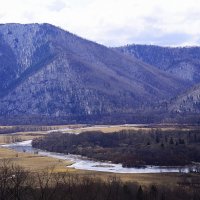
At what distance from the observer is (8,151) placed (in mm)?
178125

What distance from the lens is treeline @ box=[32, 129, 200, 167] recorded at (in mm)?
150000

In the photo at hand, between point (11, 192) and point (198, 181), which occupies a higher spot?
point (11, 192)

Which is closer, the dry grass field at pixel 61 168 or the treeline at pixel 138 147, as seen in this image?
the dry grass field at pixel 61 168

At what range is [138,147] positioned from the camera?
167000 mm

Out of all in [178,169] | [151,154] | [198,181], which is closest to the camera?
[198,181]

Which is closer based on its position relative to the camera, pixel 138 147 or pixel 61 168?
pixel 61 168

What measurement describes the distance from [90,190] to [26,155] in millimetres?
88934

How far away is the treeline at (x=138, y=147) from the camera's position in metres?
150

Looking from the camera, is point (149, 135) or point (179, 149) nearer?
point (179, 149)

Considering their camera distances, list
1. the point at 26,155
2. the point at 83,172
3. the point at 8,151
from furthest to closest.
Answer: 1. the point at 8,151
2. the point at 26,155
3. the point at 83,172

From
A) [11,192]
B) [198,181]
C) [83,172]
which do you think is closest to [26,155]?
[83,172]

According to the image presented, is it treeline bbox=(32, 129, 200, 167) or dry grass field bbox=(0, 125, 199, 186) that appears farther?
treeline bbox=(32, 129, 200, 167)

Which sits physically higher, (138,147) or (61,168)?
(138,147)

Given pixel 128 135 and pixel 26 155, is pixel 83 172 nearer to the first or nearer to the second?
pixel 26 155
